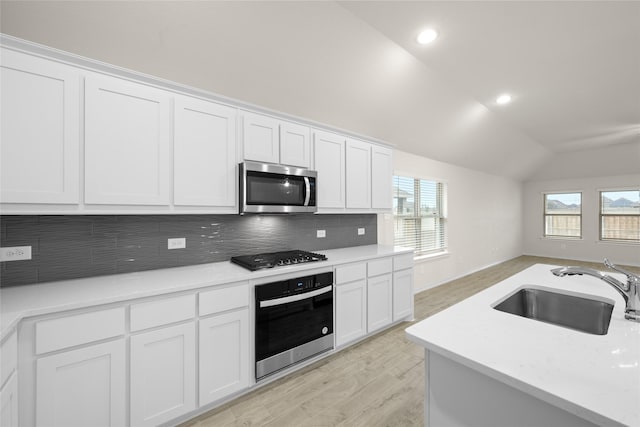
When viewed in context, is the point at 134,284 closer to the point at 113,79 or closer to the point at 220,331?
the point at 220,331

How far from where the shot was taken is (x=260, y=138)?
101 inches

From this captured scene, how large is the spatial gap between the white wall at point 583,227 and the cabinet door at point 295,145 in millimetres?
9016

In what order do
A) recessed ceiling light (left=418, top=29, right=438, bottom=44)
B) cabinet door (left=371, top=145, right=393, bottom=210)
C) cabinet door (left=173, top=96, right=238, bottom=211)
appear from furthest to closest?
cabinet door (left=371, top=145, right=393, bottom=210), recessed ceiling light (left=418, top=29, right=438, bottom=44), cabinet door (left=173, top=96, right=238, bottom=211)

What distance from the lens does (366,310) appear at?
9.90 ft

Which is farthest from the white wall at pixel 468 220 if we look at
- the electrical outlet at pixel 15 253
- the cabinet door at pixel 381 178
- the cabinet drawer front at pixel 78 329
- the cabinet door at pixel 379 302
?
the electrical outlet at pixel 15 253

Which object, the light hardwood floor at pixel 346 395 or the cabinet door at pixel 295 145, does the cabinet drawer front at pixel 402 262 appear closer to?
the light hardwood floor at pixel 346 395

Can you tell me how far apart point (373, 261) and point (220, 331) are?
1.78 m

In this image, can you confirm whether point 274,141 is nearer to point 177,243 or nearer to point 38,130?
point 177,243

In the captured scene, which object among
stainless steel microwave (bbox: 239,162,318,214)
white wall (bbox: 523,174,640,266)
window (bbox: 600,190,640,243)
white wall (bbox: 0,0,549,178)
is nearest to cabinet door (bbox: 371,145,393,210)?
white wall (bbox: 0,0,549,178)

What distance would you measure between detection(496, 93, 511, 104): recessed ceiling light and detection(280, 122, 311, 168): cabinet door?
10.2ft

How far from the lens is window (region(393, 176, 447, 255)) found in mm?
4662

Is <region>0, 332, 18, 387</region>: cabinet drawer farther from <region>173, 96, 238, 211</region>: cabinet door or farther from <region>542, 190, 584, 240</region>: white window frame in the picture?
<region>542, 190, 584, 240</region>: white window frame

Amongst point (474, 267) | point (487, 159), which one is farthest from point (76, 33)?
point (474, 267)

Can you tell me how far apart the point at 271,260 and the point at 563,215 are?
971 centimetres
